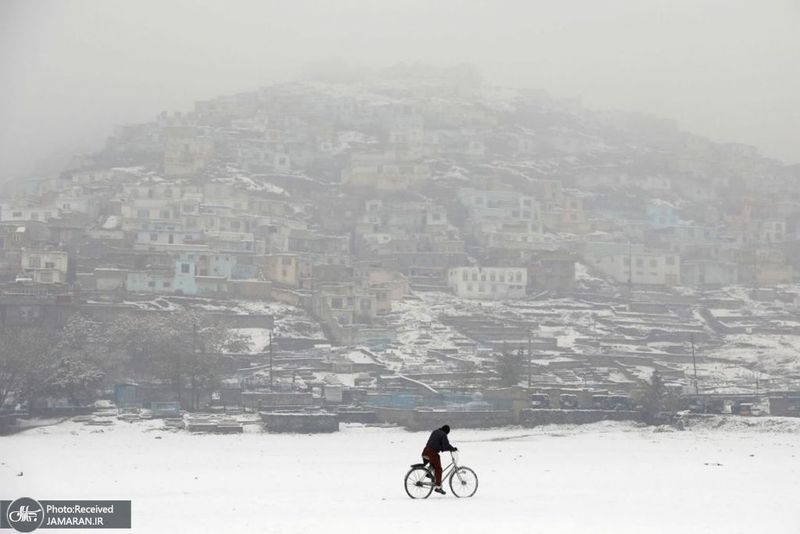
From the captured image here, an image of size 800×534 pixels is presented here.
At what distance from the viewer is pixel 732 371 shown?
5325 centimetres

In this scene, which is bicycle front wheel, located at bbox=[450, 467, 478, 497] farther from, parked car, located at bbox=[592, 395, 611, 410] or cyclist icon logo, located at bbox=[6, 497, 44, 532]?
parked car, located at bbox=[592, 395, 611, 410]

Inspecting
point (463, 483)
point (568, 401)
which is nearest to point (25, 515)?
point (463, 483)

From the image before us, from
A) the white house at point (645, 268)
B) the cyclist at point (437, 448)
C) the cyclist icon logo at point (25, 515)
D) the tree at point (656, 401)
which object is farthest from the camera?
the white house at point (645, 268)

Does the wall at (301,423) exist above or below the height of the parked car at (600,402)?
below

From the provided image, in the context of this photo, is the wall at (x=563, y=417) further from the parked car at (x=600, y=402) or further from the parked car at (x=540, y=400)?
the parked car at (x=540, y=400)

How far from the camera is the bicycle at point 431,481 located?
16.6m

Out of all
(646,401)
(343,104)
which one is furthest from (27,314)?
(343,104)

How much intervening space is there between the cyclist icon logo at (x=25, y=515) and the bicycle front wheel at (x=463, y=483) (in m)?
5.36

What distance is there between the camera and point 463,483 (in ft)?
55.9

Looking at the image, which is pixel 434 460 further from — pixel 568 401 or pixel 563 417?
pixel 568 401

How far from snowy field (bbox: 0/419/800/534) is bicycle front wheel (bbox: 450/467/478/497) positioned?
0.11m

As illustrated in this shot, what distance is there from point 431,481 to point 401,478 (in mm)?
4905

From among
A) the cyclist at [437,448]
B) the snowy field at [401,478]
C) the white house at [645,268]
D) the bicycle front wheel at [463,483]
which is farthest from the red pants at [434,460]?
the white house at [645,268]

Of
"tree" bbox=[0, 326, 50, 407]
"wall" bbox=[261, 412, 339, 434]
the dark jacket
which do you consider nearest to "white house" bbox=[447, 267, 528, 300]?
"tree" bbox=[0, 326, 50, 407]
